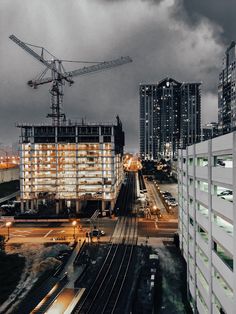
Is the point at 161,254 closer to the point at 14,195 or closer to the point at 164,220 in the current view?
the point at 164,220

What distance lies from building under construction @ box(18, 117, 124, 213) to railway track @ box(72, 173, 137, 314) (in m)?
23.1

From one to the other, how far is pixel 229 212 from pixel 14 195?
356 feet

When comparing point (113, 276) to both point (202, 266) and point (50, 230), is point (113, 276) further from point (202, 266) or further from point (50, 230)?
point (50, 230)

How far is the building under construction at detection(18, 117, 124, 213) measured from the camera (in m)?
95.4

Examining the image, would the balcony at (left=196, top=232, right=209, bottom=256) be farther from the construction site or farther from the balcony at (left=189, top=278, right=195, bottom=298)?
the construction site

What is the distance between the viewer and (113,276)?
149ft

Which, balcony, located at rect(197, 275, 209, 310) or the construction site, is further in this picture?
the construction site

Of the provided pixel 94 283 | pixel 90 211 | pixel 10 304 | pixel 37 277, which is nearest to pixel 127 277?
pixel 94 283

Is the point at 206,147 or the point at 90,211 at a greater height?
the point at 206,147

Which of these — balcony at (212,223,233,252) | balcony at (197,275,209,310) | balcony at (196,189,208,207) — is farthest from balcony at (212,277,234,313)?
balcony at (196,189,208,207)

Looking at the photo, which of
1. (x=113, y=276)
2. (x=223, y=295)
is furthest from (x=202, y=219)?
(x=113, y=276)

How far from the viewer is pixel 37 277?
45.8m

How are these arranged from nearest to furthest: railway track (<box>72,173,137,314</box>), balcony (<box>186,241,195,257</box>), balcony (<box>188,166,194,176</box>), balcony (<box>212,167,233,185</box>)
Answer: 1. balcony (<box>212,167,233,185</box>)
2. railway track (<box>72,173,137,314</box>)
3. balcony (<box>186,241,195,257</box>)
4. balcony (<box>188,166,194,176</box>)

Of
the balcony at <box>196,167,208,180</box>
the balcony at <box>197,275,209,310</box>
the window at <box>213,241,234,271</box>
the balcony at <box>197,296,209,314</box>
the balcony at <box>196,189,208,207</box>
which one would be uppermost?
the balcony at <box>196,167,208,180</box>
